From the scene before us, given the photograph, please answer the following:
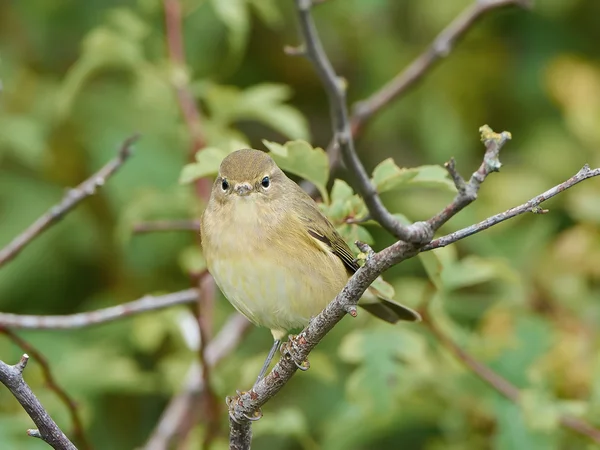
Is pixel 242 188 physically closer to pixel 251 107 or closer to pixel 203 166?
pixel 203 166

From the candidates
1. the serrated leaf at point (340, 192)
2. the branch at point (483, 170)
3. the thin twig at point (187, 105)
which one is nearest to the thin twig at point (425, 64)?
the thin twig at point (187, 105)

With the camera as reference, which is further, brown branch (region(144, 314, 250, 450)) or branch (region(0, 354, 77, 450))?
brown branch (region(144, 314, 250, 450))

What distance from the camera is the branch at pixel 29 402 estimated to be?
6.73 ft

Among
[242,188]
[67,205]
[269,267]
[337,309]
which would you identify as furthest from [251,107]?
[337,309]

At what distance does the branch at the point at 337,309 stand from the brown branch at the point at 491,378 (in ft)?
3.33

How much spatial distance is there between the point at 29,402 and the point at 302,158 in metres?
1.10

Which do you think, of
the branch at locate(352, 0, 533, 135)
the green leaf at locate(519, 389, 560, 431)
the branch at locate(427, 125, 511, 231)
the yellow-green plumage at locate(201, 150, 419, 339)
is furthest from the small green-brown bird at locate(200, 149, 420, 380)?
the branch at locate(427, 125, 511, 231)

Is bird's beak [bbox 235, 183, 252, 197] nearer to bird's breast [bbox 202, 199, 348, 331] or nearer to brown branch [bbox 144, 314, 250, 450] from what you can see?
bird's breast [bbox 202, 199, 348, 331]

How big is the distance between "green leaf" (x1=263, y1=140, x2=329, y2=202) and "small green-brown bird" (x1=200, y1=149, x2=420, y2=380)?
228mm

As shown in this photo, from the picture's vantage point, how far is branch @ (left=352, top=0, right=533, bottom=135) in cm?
395

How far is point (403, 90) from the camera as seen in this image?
419 centimetres

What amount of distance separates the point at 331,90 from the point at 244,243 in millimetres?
Result: 1180

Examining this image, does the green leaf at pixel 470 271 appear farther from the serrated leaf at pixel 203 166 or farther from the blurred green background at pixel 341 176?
the serrated leaf at pixel 203 166

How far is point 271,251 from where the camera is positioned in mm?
3100
